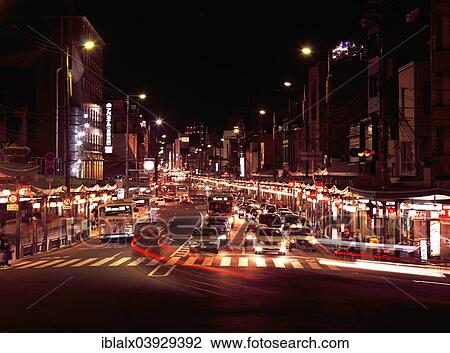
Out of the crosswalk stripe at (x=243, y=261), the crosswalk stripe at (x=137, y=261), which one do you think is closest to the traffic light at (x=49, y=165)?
the crosswalk stripe at (x=137, y=261)

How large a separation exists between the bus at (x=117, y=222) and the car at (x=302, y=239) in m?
11.5

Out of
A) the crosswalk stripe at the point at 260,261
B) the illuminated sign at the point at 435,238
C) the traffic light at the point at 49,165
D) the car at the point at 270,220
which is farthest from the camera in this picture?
the car at the point at 270,220

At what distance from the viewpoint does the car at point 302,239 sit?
126ft

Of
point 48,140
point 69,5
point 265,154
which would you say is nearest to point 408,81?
point 48,140

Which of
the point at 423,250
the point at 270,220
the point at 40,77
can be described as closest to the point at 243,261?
the point at 423,250

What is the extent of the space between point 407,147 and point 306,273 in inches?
842

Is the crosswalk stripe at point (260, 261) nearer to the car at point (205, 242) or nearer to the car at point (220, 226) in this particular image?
the car at point (205, 242)

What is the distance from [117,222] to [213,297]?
25.5m

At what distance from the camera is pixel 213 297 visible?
18.4 metres

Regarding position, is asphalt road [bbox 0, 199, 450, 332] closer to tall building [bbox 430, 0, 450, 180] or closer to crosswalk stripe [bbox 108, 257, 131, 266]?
crosswalk stripe [bbox 108, 257, 131, 266]

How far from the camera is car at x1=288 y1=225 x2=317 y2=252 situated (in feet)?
126

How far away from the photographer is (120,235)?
43438 mm

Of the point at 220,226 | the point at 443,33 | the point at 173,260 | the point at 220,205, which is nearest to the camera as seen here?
the point at 173,260

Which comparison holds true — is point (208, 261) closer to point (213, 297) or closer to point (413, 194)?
point (413, 194)
